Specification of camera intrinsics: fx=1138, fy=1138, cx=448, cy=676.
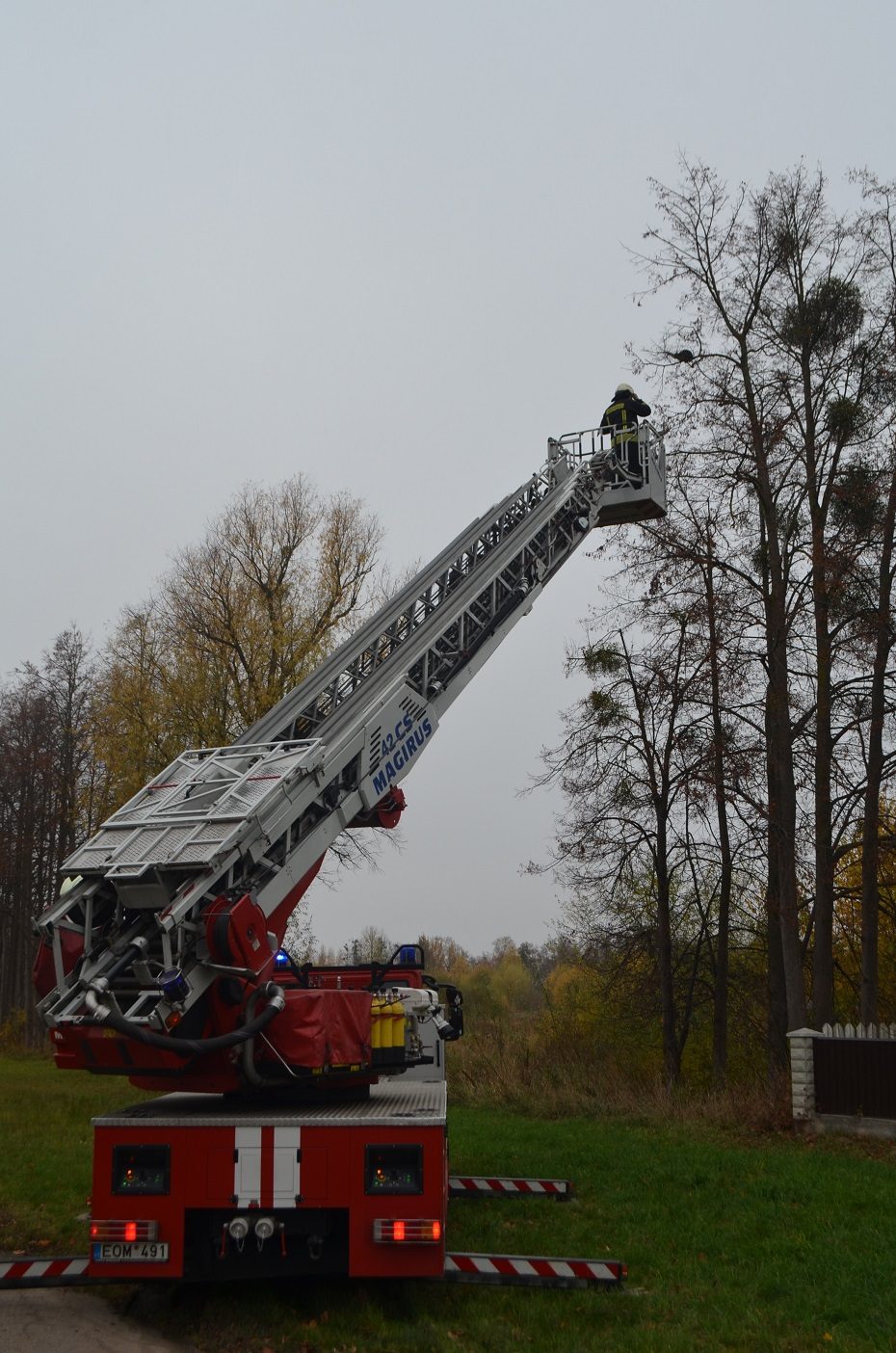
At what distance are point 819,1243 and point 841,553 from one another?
10.9 metres

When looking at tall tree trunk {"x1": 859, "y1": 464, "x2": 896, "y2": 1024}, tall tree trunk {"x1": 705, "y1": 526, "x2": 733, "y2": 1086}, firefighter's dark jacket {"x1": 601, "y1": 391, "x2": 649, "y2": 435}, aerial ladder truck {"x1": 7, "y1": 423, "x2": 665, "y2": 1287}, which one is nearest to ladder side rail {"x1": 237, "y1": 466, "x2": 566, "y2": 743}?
aerial ladder truck {"x1": 7, "y1": 423, "x2": 665, "y2": 1287}

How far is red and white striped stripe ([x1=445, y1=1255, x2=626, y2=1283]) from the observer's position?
723cm

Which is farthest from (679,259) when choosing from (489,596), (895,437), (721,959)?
(721,959)

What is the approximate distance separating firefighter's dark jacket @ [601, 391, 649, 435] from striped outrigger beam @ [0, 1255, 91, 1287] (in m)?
11.4

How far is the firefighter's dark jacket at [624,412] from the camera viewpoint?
15344 mm

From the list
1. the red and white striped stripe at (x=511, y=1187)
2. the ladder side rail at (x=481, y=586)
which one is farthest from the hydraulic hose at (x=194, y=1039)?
the red and white striped stripe at (x=511, y=1187)

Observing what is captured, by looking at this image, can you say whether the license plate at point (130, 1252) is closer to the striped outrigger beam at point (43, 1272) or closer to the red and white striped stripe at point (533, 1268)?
the striped outrigger beam at point (43, 1272)

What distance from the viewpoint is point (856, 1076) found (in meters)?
13.5

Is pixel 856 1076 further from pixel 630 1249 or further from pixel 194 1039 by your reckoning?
pixel 194 1039

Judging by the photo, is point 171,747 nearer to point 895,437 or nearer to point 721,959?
point 721,959

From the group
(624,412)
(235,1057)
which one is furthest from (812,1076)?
(235,1057)

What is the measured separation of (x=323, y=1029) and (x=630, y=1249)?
3315 millimetres

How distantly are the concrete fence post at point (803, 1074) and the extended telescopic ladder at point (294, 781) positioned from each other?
6.52 m

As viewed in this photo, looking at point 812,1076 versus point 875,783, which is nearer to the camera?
point 812,1076
